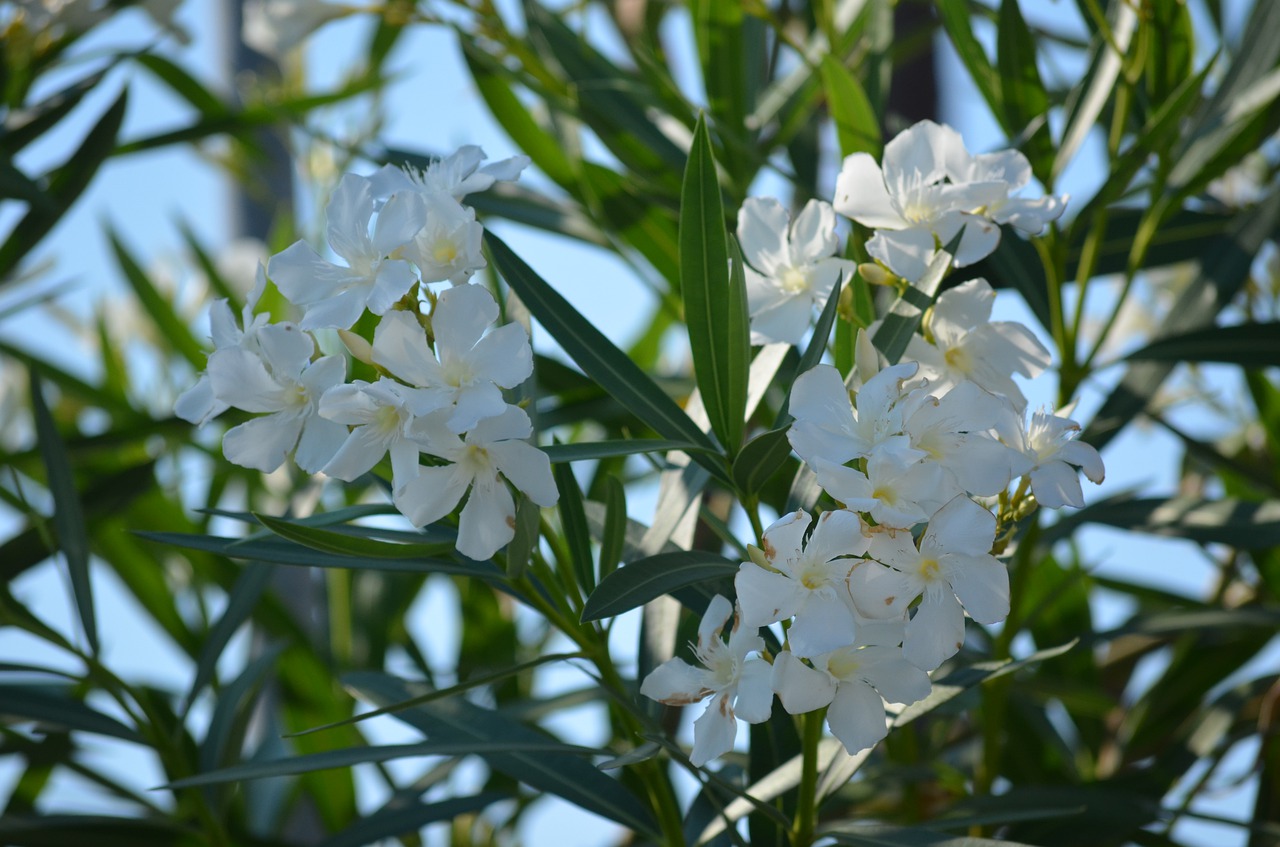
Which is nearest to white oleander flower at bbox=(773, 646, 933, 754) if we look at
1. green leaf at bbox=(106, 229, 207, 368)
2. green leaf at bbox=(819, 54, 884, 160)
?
green leaf at bbox=(819, 54, 884, 160)

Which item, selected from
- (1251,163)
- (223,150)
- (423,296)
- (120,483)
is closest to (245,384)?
(423,296)

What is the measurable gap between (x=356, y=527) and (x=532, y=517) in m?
0.11

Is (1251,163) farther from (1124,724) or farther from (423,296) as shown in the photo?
(423,296)

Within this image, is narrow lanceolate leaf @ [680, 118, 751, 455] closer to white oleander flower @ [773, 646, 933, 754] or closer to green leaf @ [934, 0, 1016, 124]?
white oleander flower @ [773, 646, 933, 754]

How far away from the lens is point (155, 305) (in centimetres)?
145

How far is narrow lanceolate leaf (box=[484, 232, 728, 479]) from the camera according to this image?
61 centimetres

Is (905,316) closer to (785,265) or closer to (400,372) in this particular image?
(785,265)

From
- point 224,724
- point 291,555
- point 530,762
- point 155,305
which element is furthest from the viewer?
point 155,305

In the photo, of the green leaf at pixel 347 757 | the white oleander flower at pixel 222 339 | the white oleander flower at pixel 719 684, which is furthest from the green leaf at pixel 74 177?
the white oleander flower at pixel 719 684

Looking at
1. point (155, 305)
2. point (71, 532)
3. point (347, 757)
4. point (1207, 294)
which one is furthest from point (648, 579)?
point (155, 305)

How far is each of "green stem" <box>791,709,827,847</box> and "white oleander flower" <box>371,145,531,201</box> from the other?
0.31m

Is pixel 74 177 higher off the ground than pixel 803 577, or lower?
higher

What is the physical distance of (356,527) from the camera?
0.61 metres

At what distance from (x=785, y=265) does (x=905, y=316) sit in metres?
0.09
